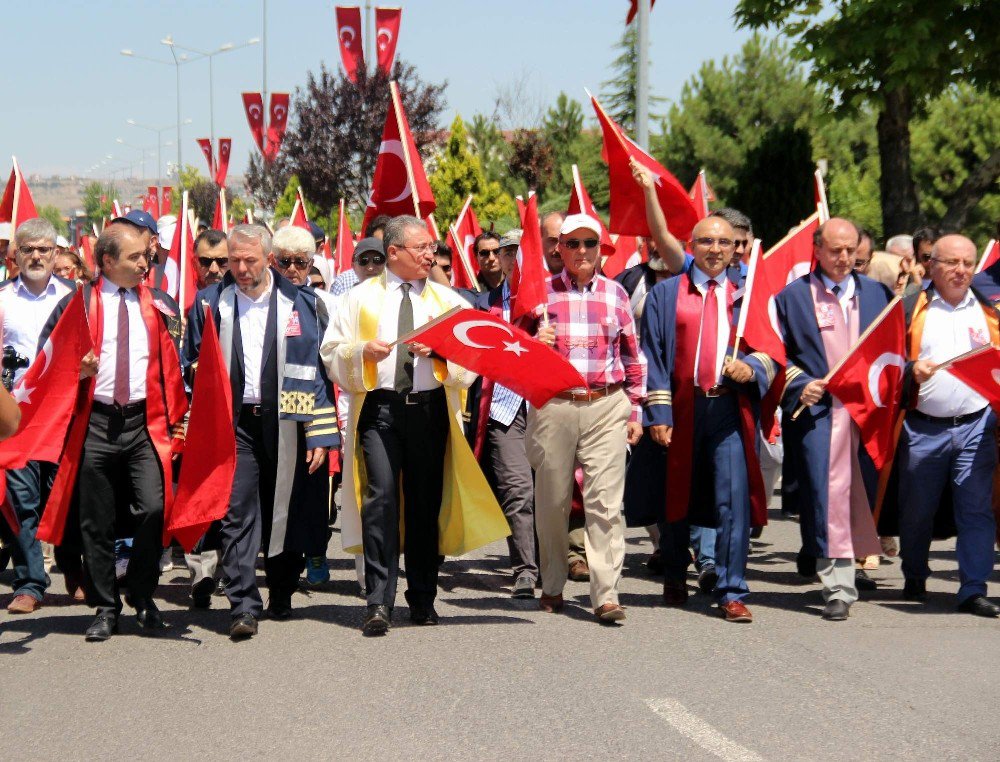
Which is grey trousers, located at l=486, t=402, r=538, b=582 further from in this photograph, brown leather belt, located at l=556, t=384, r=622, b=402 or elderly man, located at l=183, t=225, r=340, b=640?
elderly man, located at l=183, t=225, r=340, b=640

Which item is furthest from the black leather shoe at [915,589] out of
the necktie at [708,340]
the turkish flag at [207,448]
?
the turkish flag at [207,448]

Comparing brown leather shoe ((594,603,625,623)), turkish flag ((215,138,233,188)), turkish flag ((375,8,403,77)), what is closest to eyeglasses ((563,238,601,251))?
brown leather shoe ((594,603,625,623))

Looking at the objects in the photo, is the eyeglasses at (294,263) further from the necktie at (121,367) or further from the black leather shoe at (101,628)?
the black leather shoe at (101,628)

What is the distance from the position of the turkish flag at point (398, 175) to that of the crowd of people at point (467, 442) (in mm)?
2206

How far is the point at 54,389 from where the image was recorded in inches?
289

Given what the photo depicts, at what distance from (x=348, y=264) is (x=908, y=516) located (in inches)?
375

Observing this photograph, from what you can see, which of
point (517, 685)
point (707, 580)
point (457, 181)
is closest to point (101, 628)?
point (517, 685)

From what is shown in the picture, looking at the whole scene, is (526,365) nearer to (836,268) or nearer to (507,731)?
(836,268)

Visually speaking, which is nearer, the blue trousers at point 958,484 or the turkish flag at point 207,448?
the turkish flag at point 207,448

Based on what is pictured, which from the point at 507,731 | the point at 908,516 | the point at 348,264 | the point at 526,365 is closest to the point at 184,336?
the point at 526,365

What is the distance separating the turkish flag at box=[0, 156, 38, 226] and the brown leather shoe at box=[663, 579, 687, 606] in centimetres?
646

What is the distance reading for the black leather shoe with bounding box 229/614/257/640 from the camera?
7.41 metres

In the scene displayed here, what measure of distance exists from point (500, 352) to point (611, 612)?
140 cm

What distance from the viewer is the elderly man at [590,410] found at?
25.8ft
